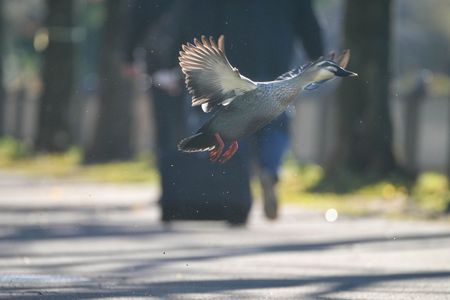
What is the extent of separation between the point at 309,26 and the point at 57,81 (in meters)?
17.5

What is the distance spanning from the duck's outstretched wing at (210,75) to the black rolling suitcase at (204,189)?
133 inches

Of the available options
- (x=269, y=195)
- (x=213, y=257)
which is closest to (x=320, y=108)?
(x=269, y=195)

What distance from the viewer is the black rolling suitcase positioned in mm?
10234

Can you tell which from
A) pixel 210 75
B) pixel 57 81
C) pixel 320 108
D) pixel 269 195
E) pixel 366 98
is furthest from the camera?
pixel 57 81

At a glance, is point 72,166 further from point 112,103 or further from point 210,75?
point 210,75

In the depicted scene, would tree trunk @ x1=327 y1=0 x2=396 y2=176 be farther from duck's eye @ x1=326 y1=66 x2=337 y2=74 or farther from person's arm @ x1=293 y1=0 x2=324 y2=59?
duck's eye @ x1=326 y1=66 x2=337 y2=74

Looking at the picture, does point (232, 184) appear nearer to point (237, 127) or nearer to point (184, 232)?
point (184, 232)

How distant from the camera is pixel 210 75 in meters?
6.71

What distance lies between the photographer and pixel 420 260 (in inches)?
344

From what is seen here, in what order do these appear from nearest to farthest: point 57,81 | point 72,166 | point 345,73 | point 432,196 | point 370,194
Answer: point 345,73
point 432,196
point 370,194
point 72,166
point 57,81

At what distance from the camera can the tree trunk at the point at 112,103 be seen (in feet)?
79.6

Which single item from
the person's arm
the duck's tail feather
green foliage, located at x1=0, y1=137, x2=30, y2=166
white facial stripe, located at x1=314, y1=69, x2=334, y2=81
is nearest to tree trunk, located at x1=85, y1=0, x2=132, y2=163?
green foliage, located at x1=0, y1=137, x2=30, y2=166

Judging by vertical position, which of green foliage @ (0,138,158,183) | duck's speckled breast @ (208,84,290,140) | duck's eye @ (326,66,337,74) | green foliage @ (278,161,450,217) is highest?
green foliage @ (0,138,158,183)

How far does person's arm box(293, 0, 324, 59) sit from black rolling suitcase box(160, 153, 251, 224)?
0.96 metres
